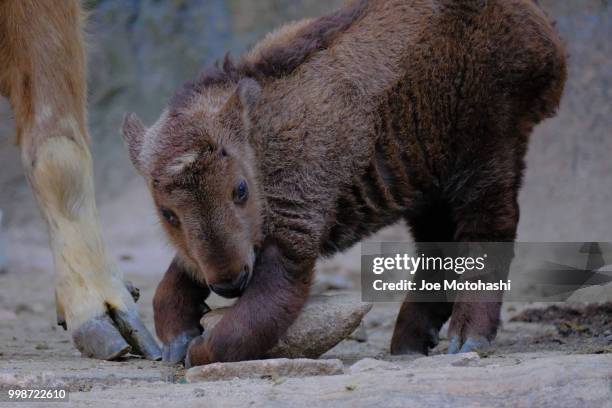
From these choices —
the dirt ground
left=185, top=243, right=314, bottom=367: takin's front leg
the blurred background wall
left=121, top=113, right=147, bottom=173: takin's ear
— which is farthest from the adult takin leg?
the blurred background wall

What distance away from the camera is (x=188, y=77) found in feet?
33.9

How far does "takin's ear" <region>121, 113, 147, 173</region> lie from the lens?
407 cm

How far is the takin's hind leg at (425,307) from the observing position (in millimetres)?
4543

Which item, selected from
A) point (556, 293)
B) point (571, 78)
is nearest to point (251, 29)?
point (571, 78)

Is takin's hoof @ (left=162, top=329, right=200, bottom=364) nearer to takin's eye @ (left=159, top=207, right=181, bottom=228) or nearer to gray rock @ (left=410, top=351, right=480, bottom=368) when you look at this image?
takin's eye @ (left=159, top=207, right=181, bottom=228)

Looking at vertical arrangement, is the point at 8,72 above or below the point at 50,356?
above

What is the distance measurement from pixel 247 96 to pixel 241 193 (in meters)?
0.45

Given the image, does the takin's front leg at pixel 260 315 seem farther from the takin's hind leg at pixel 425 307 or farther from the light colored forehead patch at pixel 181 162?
the takin's hind leg at pixel 425 307

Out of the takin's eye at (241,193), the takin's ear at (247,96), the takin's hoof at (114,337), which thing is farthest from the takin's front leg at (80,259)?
the takin's ear at (247,96)

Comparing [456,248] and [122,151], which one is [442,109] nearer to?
[456,248]

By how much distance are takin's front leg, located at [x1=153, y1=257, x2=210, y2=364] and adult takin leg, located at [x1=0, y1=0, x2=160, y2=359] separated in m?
0.25

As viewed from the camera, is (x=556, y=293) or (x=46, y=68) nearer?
(x=46, y=68)

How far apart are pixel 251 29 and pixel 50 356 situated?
6832mm

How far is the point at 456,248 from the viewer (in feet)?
14.9
